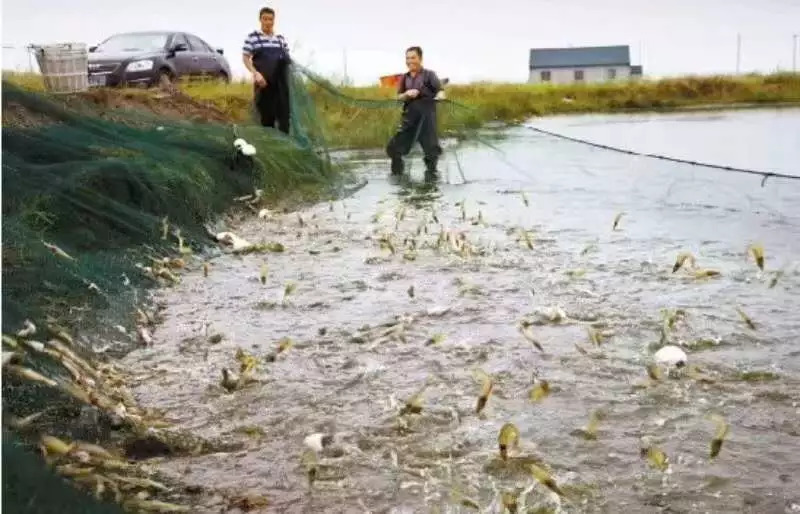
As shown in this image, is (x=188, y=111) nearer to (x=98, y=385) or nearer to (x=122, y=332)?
(x=122, y=332)

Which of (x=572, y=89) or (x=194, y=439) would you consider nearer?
(x=194, y=439)

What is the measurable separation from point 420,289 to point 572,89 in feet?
108

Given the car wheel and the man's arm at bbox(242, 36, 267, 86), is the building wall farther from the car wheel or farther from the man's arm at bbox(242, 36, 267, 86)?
the man's arm at bbox(242, 36, 267, 86)

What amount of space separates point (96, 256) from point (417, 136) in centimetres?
639

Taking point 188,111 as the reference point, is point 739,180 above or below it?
below

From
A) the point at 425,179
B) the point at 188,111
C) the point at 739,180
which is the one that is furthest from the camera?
the point at 188,111

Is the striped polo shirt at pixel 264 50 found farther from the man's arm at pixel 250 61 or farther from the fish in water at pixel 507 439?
the fish in water at pixel 507 439

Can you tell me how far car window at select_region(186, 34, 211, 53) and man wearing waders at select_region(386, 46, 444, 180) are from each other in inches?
328

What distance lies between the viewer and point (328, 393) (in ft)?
11.8

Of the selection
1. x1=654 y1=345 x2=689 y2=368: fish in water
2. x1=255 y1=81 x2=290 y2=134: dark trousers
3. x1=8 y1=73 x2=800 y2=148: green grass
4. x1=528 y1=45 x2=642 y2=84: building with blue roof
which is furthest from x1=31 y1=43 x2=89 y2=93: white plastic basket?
x1=528 y1=45 x2=642 y2=84: building with blue roof

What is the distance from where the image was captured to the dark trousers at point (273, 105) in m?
10.5

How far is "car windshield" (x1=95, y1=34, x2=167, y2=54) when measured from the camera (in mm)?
16609

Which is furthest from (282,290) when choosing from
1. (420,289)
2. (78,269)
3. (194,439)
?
(194,439)

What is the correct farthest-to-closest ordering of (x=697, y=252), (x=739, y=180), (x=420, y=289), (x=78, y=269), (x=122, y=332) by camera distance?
(x=739, y=180), (x=697, y=252), (x=420, y=289), (x=78, y=269), (x=122, y=332)
